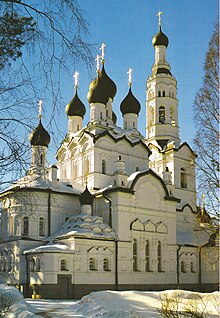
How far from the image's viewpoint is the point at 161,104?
34344mm

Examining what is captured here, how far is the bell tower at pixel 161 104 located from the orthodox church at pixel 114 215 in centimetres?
8

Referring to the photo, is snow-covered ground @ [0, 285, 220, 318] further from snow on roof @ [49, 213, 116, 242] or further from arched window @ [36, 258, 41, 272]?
snow on roof @ [49, 213, 116, 242]

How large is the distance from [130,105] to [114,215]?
994 centimetres

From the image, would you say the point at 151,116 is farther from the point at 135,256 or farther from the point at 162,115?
the point at 135,256

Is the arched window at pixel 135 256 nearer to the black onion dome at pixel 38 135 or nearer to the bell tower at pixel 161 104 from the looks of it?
the bell tower at pixel 161 104

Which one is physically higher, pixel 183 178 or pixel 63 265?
pixel 183 178

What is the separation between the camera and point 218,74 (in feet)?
39.3

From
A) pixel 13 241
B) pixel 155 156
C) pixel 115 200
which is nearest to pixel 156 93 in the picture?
pixel 155 156

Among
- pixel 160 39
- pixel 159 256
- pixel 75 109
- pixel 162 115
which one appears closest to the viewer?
pixel 159 256

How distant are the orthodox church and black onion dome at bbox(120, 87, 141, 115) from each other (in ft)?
0.21

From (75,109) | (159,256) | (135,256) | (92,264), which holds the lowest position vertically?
(92,264)

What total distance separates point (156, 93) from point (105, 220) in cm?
1208

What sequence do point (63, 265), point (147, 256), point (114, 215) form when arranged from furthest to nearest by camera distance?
point (147, 256) < point (114, 215) < point (63, 265)

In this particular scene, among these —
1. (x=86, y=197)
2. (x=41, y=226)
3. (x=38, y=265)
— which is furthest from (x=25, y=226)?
(x=86, y=197)
